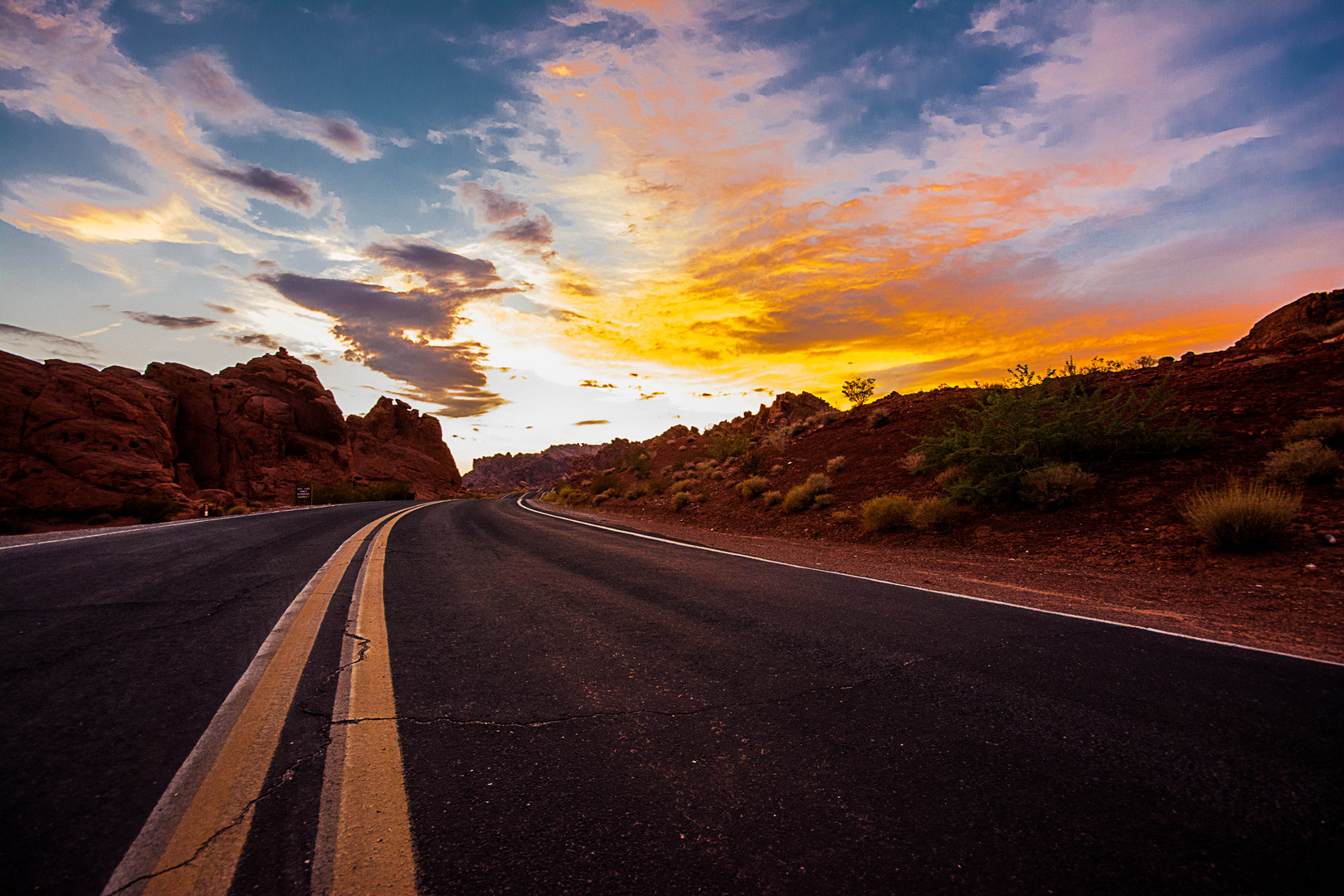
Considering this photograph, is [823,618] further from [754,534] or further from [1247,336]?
[1247,336]

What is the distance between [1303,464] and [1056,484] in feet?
9.60

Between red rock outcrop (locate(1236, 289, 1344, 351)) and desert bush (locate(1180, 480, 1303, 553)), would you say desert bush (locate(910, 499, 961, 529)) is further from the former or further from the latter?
red rock outcrop (locate(1236, 289, 1344, 351))

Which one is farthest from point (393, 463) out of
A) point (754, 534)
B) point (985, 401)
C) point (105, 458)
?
point (985, 401)

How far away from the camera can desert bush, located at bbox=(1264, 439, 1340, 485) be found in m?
7.26

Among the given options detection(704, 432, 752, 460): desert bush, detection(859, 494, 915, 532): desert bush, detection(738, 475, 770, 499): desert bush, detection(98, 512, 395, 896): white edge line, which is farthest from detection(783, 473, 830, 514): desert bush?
detection(98, 512, 395, 896): white edge line

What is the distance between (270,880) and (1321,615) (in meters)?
8.09

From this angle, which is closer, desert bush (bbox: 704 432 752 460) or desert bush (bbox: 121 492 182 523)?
desert bush (bbox: 121 492 182 523)

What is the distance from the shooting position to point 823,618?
4242 millimetres

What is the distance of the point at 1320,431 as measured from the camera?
25.7 ft

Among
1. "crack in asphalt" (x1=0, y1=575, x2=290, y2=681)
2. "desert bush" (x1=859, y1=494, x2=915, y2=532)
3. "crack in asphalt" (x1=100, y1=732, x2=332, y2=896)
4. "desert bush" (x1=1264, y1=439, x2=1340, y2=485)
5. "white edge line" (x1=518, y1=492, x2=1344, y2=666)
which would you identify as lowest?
"white edge line" (x1=518, y1=492, x2=1344, y2=666)

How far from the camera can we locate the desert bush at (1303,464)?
23.8 feet

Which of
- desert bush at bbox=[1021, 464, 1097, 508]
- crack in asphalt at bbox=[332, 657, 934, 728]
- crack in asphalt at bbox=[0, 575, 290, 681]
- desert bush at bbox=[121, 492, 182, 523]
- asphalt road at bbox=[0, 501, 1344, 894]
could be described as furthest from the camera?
desert bush at bbox=[121, 492, 182, 523]

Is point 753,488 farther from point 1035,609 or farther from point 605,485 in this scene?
point 605,485

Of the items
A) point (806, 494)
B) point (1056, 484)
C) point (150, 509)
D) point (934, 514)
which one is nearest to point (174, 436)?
point (150, 509)
